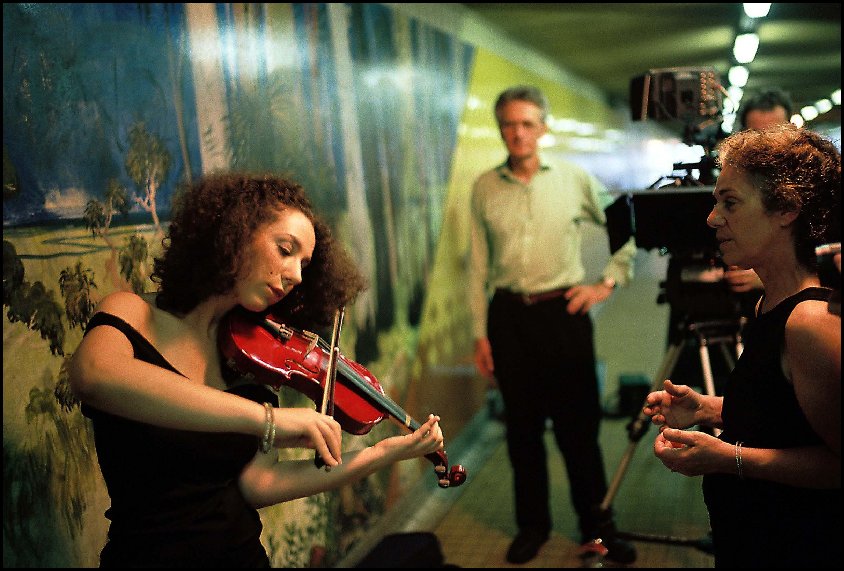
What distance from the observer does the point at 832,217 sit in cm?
134

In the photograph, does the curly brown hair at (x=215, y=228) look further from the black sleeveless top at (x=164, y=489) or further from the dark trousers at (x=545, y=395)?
the dark trousers at (x=545, y=395)

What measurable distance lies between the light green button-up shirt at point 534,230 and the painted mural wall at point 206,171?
0.41 metres

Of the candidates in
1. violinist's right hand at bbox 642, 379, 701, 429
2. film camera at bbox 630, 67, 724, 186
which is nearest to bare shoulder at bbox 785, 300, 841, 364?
violinist's right hand at bbox 642, 379, 701, 429

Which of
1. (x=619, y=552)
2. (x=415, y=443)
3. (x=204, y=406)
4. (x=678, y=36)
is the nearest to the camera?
(x=204, y=406)

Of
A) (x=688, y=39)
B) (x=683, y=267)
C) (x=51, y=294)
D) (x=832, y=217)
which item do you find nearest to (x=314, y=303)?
(x=51, y=294)

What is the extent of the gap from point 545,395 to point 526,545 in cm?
59

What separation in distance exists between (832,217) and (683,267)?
5.49 feet

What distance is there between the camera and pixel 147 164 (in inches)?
85.0

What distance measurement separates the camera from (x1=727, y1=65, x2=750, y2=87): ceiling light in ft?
23.4

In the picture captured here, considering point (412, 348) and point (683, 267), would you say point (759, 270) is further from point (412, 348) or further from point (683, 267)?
point (412, 348)

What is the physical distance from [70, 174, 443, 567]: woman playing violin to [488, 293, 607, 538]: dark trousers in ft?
5.87

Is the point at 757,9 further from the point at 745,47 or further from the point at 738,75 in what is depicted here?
the point at 738,75

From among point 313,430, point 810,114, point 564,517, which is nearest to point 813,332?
point 810,114

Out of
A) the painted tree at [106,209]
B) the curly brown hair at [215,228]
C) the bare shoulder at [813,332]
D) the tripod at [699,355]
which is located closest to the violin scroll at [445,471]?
the curly brown hair at [215,228]
